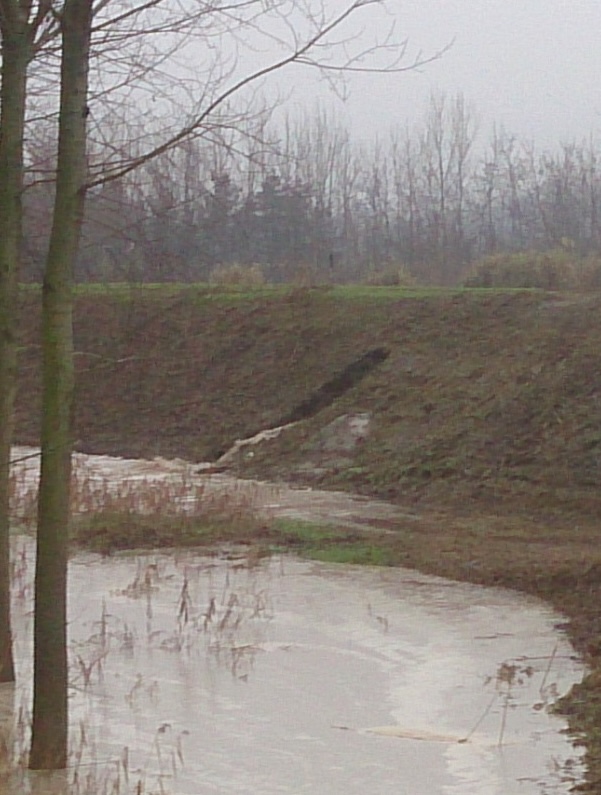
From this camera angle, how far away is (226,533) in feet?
59.1

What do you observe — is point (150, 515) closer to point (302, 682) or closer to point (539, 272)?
point (302, 682)

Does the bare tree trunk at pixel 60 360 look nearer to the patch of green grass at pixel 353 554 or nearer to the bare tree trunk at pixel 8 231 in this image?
the bare tree trunk at pixel 8 231

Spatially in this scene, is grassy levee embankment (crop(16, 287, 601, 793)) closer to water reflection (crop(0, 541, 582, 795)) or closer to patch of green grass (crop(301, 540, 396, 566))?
patch of green grass (crop(301, 540, 396, 566))

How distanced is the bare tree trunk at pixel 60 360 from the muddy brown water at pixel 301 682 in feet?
2.69

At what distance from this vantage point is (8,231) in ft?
30.4

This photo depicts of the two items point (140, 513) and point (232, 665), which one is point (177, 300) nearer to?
point (140, 513)

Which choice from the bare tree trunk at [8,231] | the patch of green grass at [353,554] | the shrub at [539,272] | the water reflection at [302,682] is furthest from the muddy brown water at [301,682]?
the shrub at [539,272]

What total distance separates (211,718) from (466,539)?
28.3 feet

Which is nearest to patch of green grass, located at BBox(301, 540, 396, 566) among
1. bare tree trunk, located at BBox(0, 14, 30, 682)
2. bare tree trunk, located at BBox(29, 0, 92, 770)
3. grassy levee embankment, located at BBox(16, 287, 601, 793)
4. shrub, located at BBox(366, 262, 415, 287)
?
grassy levee embankment, located at BBox(16, 287, 601, 793)

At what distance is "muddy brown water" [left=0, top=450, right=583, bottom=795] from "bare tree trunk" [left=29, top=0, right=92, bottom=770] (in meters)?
0.82

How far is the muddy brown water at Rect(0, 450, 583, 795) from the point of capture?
8680 mm

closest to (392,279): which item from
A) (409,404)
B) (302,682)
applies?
(409,404)

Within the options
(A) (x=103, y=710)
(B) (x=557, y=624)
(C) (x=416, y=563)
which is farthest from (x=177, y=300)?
(A) (x=103, y=710)

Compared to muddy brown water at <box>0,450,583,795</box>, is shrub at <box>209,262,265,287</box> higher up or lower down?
higher up
